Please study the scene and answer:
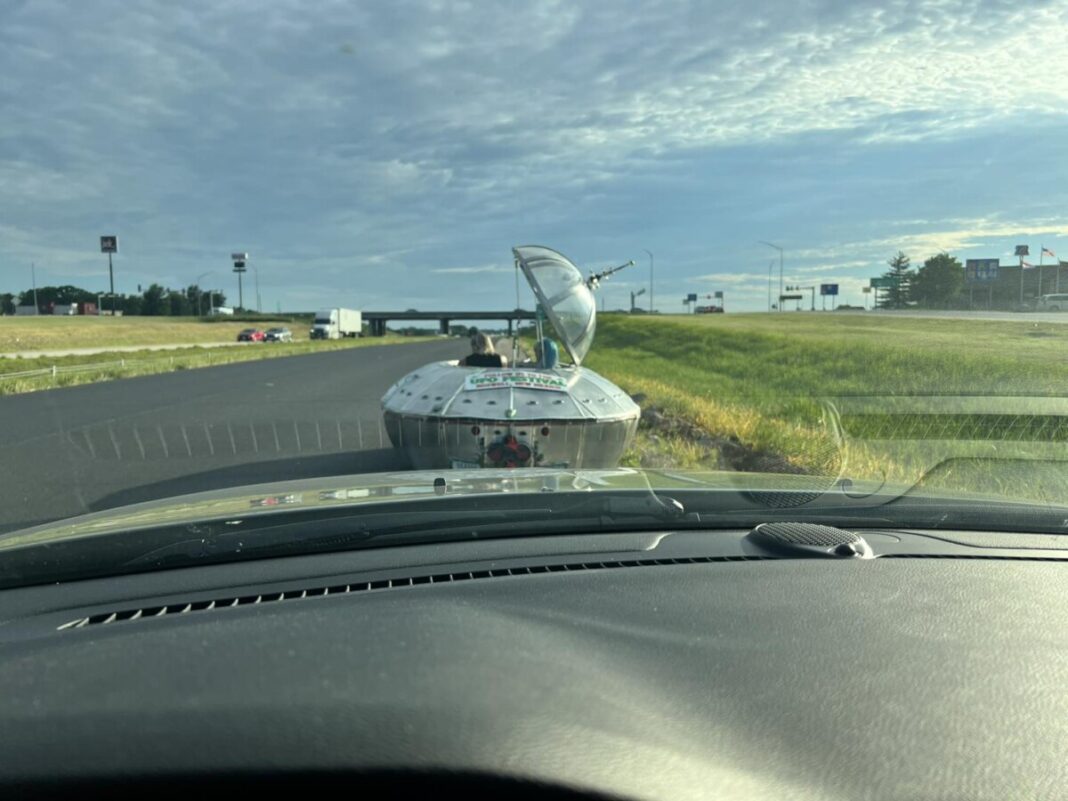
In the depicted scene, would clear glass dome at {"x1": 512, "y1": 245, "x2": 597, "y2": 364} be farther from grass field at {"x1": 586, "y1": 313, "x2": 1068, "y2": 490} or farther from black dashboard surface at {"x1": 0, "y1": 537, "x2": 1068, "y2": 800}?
black dashboard surface at {"x1": 0, "y1": 537, "x2": 1068, "y2": 800}

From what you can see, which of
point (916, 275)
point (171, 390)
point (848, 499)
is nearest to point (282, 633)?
point (848, 499)

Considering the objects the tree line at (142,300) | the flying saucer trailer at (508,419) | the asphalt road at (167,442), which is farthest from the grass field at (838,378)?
the tree line at (142,300)

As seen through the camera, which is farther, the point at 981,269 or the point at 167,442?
the point at 981,269

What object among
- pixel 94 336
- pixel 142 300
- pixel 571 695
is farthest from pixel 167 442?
pixel 142 300

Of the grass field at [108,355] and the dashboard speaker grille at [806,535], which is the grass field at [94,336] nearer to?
the grass field at [108,355]

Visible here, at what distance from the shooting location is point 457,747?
A: 5.48 ft

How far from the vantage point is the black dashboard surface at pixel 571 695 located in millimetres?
1676

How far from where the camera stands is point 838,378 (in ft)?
66.0

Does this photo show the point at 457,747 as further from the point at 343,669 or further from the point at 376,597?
the point at 376,597

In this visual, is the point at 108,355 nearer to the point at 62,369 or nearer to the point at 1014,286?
the point at 62,369

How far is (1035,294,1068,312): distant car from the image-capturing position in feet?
54.0

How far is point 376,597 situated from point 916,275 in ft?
112

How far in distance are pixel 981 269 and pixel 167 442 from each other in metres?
17.3

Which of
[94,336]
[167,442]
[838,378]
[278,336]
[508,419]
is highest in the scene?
[508,419]
